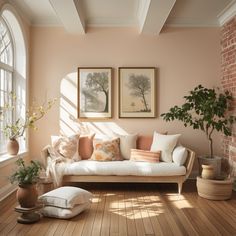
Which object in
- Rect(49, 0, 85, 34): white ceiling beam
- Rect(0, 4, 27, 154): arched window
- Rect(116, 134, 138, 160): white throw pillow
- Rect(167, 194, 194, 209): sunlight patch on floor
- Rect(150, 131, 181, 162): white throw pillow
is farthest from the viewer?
Rect(116, 134, 138, 160): white throw pillow

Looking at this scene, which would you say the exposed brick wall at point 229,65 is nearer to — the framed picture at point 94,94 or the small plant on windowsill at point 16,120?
the framed picture at point 94,94

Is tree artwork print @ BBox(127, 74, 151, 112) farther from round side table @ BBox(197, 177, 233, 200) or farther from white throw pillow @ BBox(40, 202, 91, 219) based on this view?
white throw pillow @ BBox(40, 202, 91, 219)

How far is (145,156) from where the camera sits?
15.8 feet

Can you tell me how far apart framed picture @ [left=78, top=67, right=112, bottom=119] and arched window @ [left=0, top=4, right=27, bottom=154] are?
1049mm

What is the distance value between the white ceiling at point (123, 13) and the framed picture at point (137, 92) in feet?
2.57

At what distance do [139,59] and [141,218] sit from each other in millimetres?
3148

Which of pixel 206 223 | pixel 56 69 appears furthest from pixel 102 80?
pixel 206 223

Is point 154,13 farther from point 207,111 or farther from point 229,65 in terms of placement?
point 207,111

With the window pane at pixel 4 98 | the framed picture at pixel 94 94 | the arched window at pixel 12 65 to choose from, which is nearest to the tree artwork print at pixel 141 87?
the framed picture at pixel 94 94

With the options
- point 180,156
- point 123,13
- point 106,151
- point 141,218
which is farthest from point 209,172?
point 123,13

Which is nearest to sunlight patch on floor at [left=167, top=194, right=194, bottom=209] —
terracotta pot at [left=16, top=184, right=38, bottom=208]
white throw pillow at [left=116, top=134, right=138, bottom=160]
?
white throw pillow at [left=116, top=134, right=138, bottom=160]

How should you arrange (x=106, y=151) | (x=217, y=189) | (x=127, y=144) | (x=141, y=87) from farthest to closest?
1. (x=141, y=87)
2. (x=127, y=144)
3. (x=106, y=151)
4. (x=217, y=189)

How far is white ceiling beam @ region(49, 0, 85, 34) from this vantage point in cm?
405

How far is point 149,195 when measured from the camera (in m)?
4.48
